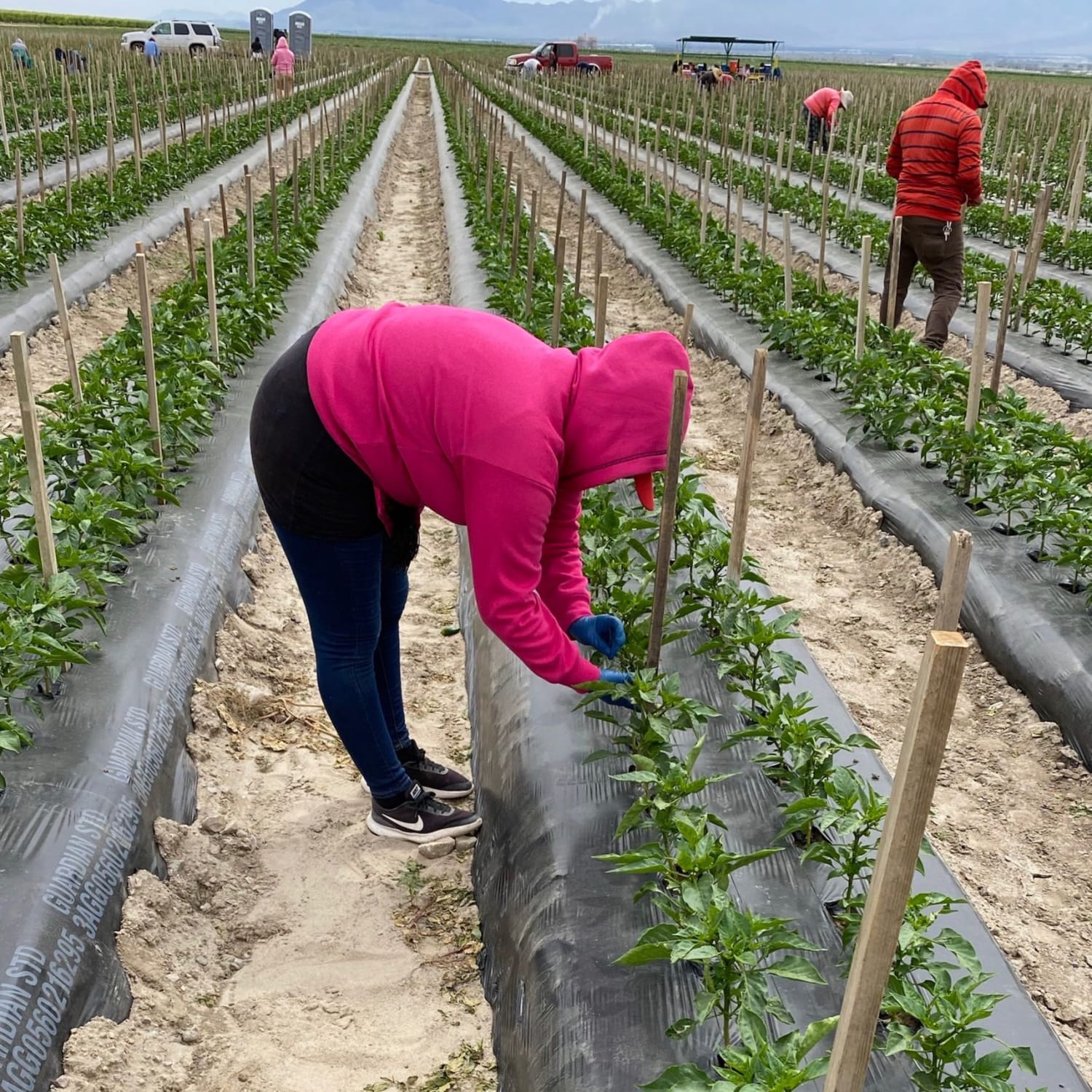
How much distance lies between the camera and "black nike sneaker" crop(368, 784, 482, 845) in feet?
10.0

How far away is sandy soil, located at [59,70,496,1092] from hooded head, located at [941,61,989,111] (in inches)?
206

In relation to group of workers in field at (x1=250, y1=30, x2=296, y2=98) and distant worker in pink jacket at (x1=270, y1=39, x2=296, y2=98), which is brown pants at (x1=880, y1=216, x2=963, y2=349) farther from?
distant worker in pink jacket at (x1=270, y1=39, x2=296, y2=98)

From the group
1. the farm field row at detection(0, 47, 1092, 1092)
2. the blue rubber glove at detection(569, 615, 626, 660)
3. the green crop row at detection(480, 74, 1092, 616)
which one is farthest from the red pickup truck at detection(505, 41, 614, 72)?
the blue rubber glove at detection(569, 615, 626, 660)

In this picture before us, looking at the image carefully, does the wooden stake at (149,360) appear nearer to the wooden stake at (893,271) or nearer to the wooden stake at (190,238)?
the wooden stake at (190,238)

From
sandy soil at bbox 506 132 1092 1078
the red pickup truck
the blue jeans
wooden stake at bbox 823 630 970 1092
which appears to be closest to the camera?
wooden stake at bbox 823 630 970 1092

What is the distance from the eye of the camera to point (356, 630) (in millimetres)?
2688

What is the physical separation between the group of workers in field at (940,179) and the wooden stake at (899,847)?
20.0 ft

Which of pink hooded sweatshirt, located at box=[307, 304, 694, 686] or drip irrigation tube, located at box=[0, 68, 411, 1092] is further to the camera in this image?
drip irrigation tube, located at box=[0, 68, 411, 1092]

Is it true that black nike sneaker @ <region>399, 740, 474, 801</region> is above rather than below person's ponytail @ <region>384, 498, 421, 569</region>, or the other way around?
below

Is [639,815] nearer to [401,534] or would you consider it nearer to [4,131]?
[401,534]

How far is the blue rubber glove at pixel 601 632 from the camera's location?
2.72 meters

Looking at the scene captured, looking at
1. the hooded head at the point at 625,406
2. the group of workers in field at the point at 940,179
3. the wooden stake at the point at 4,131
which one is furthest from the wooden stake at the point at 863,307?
the wooden stake at the point at 4,131

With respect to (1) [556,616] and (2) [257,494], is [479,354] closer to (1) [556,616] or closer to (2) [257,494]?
(1) [556,616]

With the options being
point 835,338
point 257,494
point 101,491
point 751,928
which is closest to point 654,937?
point 751,928
